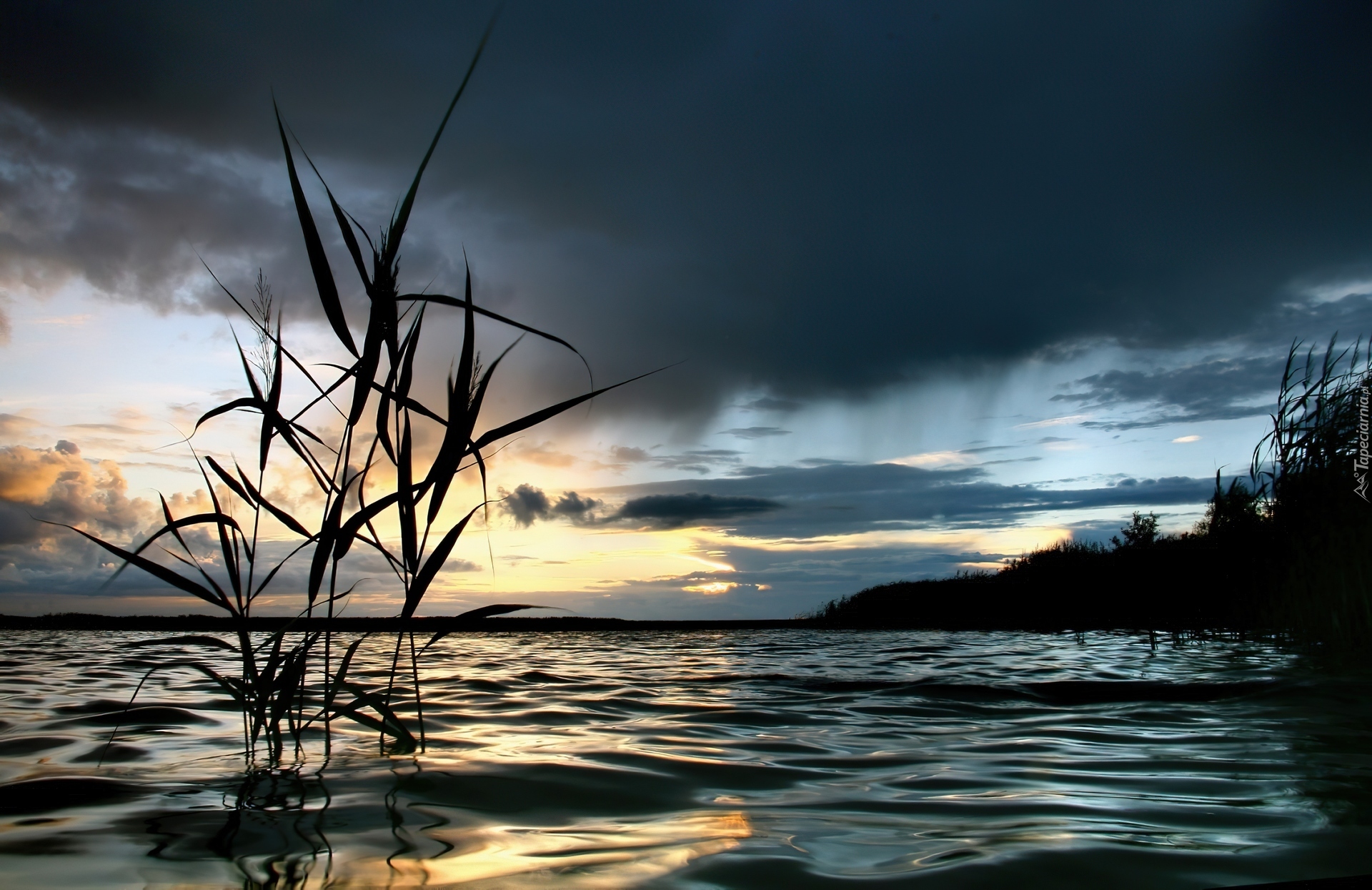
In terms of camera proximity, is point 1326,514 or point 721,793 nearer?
point 721,793

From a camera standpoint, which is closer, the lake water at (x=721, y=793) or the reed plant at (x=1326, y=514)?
the lake water at (x=721, y=793)

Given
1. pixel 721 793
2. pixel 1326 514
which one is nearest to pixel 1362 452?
pixel 1326 514

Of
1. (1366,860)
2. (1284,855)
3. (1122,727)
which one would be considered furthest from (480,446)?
(1122,727)

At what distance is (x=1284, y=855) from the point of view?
217 centimetres

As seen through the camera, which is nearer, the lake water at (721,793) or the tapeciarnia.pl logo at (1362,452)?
the lake water at (721,793)

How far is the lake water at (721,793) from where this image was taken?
82.0 inches

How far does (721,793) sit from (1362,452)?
29.1 ft

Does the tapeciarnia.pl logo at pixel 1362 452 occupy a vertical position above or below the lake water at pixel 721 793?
above

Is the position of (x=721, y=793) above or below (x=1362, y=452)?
below

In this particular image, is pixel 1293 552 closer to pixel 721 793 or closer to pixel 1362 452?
pixel 1362 452

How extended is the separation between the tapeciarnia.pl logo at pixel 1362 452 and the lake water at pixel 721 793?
106 inches

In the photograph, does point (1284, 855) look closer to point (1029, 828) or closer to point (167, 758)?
point (1029, 828)

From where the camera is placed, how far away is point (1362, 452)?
26.9ft

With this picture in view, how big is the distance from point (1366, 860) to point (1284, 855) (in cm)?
21
